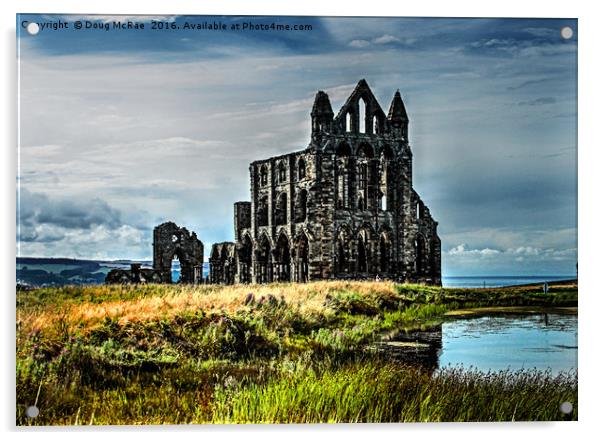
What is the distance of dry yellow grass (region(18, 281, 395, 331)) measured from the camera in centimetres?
1261

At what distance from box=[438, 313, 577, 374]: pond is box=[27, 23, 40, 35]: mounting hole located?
785cm

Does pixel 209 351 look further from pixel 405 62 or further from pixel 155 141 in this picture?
pixel 405 62

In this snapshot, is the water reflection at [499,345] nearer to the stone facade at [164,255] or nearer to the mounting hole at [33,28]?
the stone facade at [164,255]

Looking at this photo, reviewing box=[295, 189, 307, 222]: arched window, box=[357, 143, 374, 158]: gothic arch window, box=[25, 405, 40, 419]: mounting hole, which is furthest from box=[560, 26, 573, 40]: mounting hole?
box=[295, 189, 307, 222]: arched window

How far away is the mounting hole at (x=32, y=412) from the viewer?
11906 millimetres

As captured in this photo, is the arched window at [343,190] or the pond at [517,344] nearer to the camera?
the pond at [517,344]

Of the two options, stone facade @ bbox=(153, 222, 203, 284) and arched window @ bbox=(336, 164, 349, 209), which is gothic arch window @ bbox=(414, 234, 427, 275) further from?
stone facade @ bbox=(153, 222, 203, 284)

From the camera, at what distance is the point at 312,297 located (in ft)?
48.4

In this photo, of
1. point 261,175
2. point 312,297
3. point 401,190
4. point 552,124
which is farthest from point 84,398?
point 401,190

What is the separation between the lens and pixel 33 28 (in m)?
12.5

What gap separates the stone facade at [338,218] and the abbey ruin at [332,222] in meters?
0.03

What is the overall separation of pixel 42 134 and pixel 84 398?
13.0 ft

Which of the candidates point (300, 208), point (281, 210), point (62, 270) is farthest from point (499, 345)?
point (281, 210)

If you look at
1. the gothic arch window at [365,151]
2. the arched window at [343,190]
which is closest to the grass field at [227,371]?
the arched window at [343,190]
